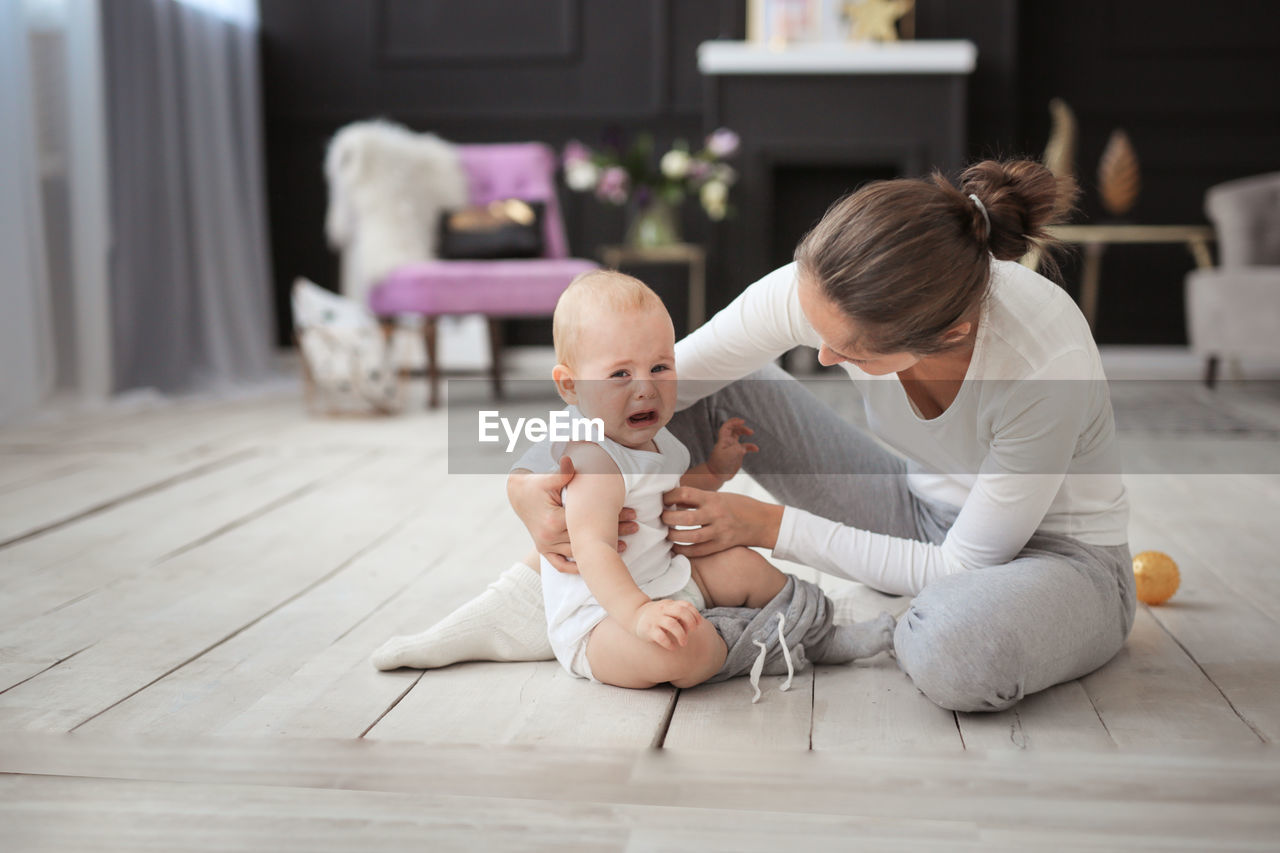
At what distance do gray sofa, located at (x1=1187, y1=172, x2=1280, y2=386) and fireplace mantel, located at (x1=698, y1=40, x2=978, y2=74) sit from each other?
110 centimetres

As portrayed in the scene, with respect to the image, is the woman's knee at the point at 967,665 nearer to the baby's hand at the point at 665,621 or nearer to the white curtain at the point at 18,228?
the baby's hand at the point at 665,621

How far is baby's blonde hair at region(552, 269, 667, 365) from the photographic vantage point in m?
1.12

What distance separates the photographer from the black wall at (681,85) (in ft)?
15.3

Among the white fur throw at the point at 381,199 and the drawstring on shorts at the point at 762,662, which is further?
the white fur throw at the point at 381,199

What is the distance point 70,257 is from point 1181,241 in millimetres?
4266

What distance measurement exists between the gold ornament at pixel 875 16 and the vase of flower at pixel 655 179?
648 mm

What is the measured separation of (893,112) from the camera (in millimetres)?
4512

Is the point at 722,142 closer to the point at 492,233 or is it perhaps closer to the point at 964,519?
the point at 492,233

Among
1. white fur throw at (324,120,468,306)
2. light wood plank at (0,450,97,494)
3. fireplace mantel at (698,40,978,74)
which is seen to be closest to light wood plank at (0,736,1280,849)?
light wood plank at (0,450,97,494)

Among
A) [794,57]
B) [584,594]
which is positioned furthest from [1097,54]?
[584,594]

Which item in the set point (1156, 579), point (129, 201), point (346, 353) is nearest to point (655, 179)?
point (346, 353)

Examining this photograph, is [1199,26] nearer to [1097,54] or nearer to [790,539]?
[1097,54]

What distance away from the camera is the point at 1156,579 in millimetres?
1512

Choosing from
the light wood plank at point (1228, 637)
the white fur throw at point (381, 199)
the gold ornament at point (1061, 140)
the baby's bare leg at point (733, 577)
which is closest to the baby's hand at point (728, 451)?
the baby's bare leg at point (733, 577)
